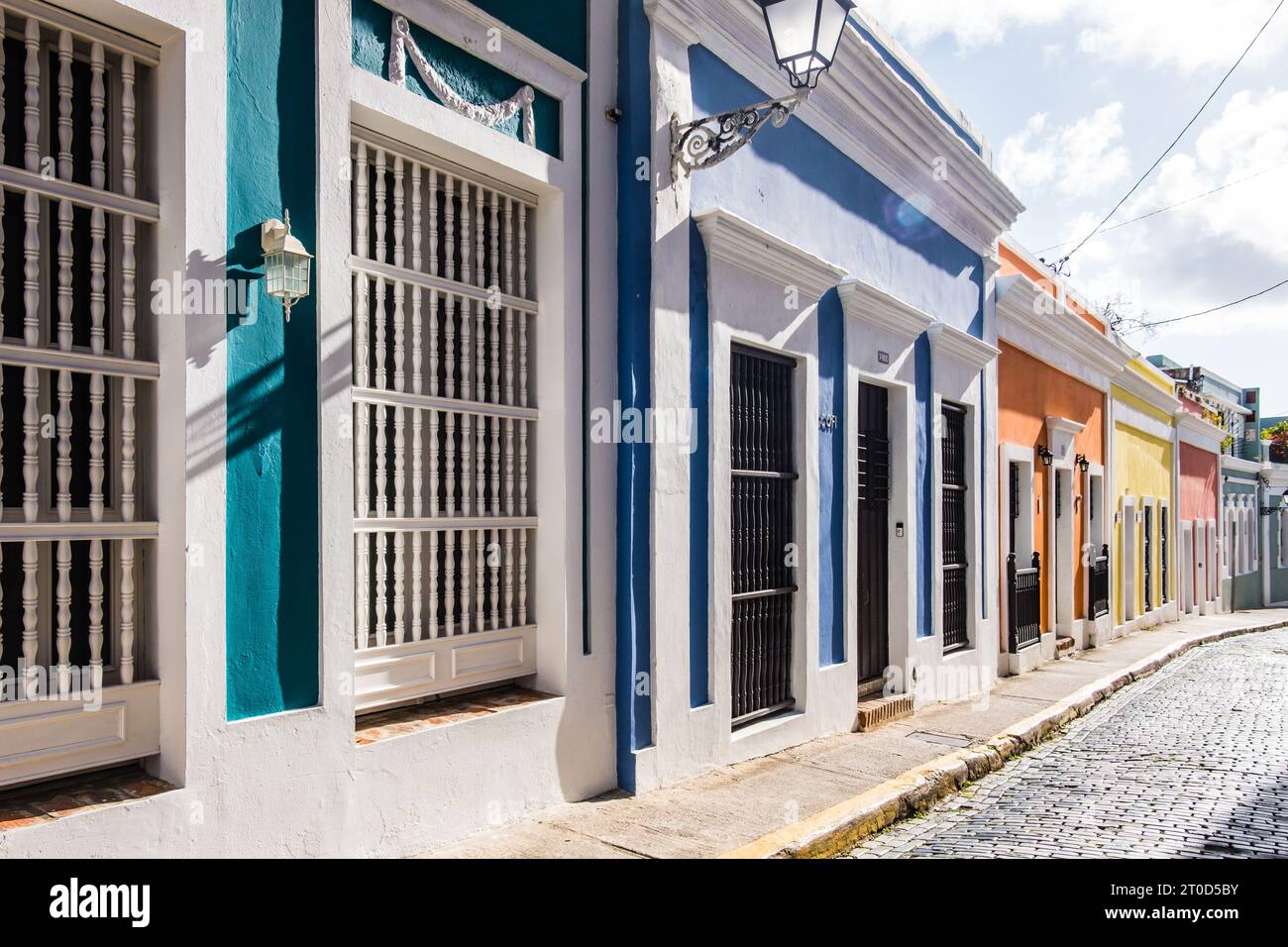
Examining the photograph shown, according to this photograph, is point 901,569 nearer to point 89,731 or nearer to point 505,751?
point 505,751

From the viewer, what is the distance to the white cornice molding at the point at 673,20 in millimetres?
5602

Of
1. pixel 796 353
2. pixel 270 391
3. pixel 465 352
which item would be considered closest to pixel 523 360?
pixel 465 352

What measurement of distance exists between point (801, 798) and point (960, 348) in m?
5.98

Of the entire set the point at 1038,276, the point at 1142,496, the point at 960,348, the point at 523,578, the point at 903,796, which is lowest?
the point at 903,796

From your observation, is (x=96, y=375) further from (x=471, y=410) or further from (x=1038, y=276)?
(x=1038, y=276)

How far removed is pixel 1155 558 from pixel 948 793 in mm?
16255

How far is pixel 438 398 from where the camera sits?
4625mm

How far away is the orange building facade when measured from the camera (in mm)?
11891

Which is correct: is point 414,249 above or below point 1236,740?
above

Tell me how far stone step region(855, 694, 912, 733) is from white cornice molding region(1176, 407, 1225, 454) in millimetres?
15858

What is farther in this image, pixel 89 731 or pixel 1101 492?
pixel 1101 492

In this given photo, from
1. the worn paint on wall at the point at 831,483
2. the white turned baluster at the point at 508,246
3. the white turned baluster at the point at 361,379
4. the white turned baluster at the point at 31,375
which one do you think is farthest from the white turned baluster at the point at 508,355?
the worn paint on wall at the point at 831,483
